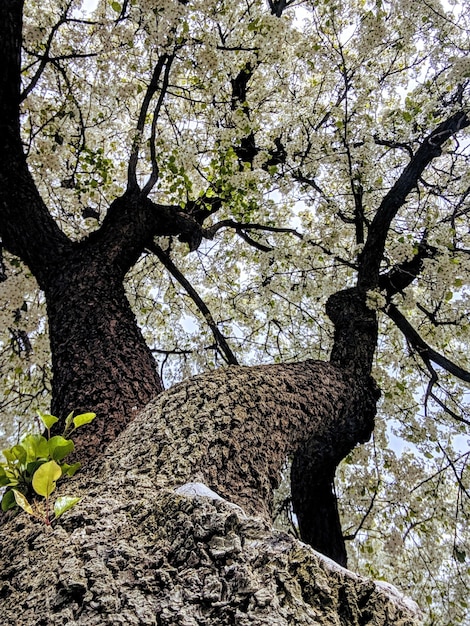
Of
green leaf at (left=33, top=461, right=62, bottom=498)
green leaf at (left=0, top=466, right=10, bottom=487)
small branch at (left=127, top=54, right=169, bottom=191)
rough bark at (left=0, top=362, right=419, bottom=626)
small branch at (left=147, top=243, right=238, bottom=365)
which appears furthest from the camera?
small branch at (left=147, top=243, right=238, bottom=365)

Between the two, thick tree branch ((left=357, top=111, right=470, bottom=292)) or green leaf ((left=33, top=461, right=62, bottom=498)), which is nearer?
green leaf ((left=33, top=461, right=62, bottom=498))

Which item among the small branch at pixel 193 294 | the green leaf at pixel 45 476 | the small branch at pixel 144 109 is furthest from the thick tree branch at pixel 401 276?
the green leaf at pixel 45 476

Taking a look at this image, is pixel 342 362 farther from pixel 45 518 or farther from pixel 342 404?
pixel 45 518

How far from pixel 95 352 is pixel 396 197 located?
254 cm

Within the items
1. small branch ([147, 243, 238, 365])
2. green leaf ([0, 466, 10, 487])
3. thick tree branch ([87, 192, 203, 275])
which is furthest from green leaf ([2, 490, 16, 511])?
small branch ([147, 243, 238, 365])

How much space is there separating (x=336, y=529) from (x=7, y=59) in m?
3.79

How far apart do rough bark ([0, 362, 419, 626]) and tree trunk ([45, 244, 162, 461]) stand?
0.53 metres

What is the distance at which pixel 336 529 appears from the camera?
117 inches

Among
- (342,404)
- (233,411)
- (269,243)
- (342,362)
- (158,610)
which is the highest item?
(269,243)

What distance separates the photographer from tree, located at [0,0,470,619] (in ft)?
7.66

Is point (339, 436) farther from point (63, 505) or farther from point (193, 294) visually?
point (63, 505)

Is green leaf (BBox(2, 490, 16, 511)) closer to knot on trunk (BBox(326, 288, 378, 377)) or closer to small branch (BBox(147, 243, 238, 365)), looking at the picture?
knot on trunk (BBox(326, 288, 378, 377))

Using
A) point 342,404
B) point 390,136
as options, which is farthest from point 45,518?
point 390,136

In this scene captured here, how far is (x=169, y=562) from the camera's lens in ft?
2.75
